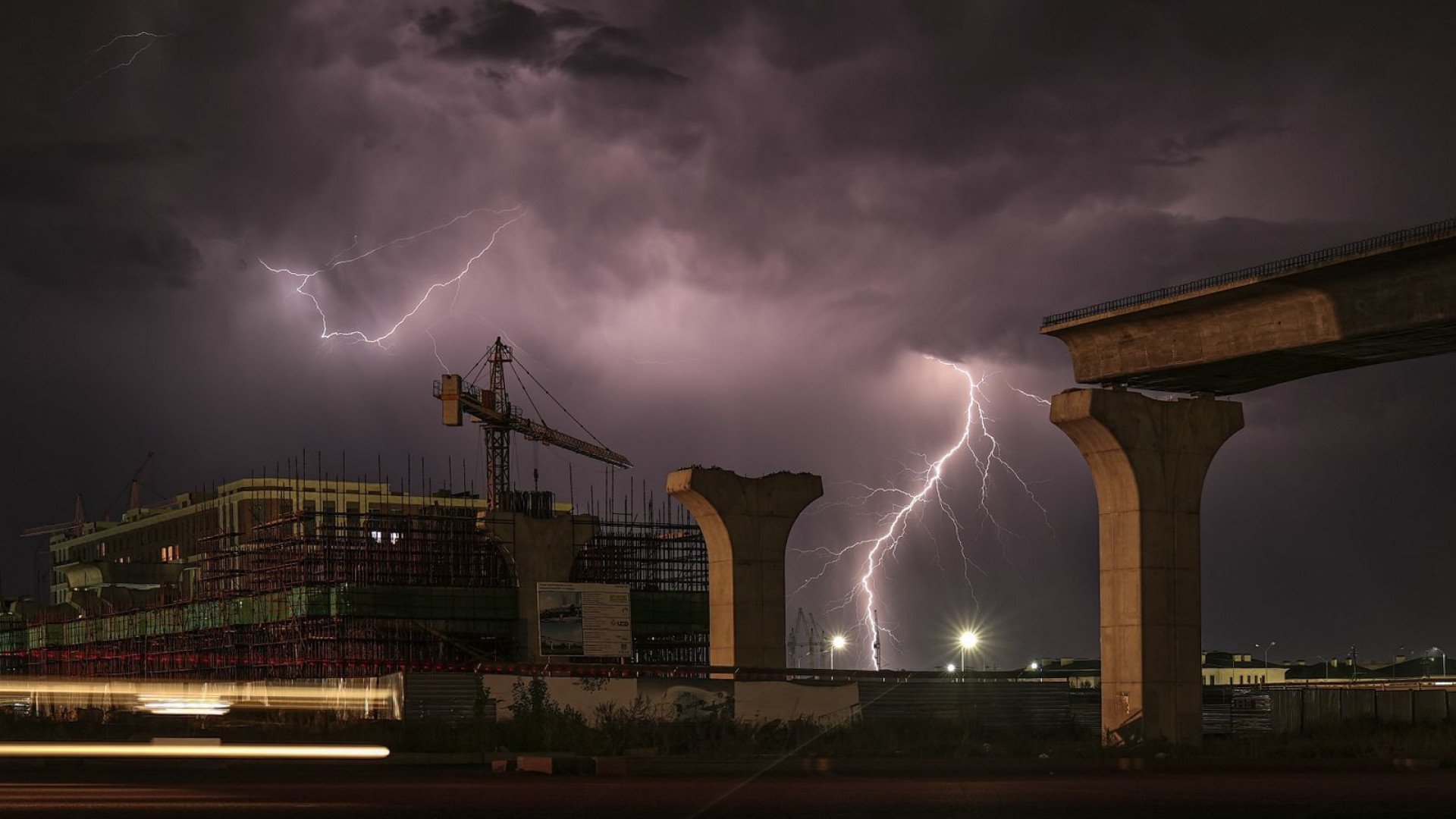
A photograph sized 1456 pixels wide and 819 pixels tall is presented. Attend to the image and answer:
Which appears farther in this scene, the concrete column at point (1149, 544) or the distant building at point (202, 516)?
the distant building at point (202, 516)

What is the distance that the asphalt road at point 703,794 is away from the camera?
14.9m

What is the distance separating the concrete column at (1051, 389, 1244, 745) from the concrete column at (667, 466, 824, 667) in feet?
30.1

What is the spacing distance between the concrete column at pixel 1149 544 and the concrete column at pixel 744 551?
9168mm

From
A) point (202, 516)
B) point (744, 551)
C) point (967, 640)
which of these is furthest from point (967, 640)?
point (202, 516)

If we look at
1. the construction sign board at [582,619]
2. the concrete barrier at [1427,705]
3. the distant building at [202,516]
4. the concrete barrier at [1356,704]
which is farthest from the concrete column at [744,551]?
the distant building at [202,516]

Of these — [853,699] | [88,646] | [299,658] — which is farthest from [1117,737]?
[88,646]

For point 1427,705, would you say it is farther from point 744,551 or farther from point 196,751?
point 196,751

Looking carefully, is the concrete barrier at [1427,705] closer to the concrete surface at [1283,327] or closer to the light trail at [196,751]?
the concrete surface at [1283,327]

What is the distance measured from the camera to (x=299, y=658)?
66.5 metres

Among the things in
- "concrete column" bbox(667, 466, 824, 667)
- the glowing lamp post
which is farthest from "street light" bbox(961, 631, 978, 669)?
"concrete column" bbox(667, 466, 824, 667)

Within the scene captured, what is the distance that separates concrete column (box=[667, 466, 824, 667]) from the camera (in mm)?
42125

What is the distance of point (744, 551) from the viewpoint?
42.4m

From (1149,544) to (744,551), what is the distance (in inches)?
423

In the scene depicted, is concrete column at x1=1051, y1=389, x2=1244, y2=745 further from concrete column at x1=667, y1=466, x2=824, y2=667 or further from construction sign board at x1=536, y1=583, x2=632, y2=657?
construction sign board at x1=536, y1=583, x2=632, y2=657
